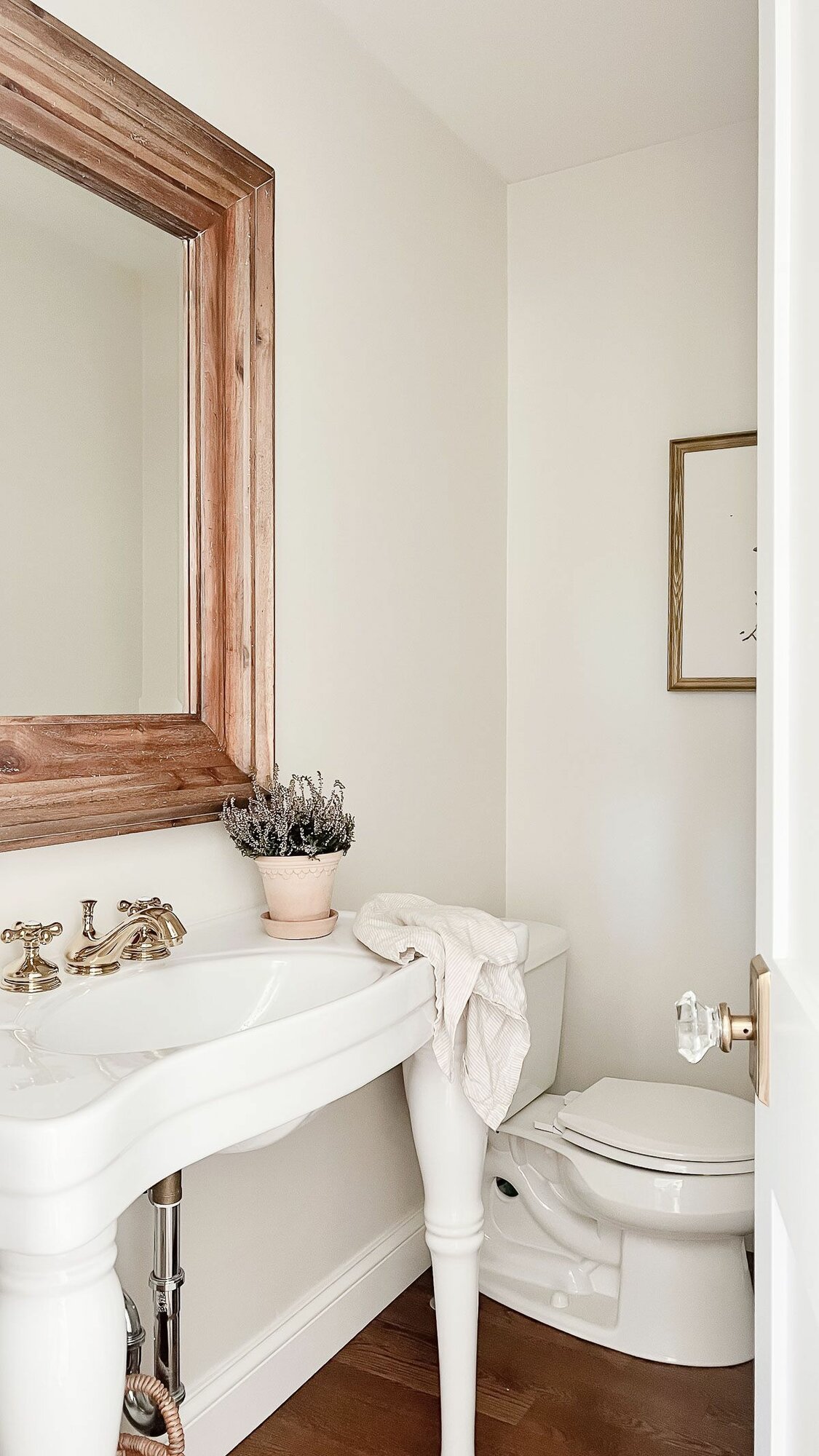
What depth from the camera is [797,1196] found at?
0.65m

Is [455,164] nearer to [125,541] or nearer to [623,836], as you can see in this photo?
[125,541]

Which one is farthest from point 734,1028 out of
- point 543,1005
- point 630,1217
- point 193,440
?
point 543,1005

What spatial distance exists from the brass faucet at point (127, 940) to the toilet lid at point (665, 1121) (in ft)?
3.38

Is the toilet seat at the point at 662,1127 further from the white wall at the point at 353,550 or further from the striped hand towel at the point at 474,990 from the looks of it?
the striped hand towel at the point at 474,990

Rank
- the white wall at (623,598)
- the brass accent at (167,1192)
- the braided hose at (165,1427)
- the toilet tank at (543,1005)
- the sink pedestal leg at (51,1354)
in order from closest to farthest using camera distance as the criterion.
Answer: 1. the sink pedestal leg at (51,1354)
2. the braided hose at (165,1427)
3. the brass accent at (167,1192)
4. the toilet tank at (543,1005)
5. the white wall at (623,598)

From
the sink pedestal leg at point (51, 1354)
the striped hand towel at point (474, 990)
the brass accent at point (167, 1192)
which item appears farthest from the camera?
the striped hand towel at point (474, 990)

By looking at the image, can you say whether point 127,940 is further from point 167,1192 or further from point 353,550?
point 353,550

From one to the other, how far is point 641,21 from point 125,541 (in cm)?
148

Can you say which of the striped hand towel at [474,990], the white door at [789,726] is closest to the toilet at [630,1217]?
the striped hand towel at [474,990]

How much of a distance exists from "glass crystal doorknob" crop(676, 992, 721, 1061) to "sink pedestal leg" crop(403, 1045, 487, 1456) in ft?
2.92

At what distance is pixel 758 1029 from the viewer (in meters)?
0.77

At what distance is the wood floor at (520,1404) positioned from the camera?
5.64 ft

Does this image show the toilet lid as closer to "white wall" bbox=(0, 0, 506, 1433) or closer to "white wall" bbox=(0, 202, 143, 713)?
"white wall" bbox=(0, 0, 506, 1433)

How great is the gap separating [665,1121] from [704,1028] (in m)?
1.43
